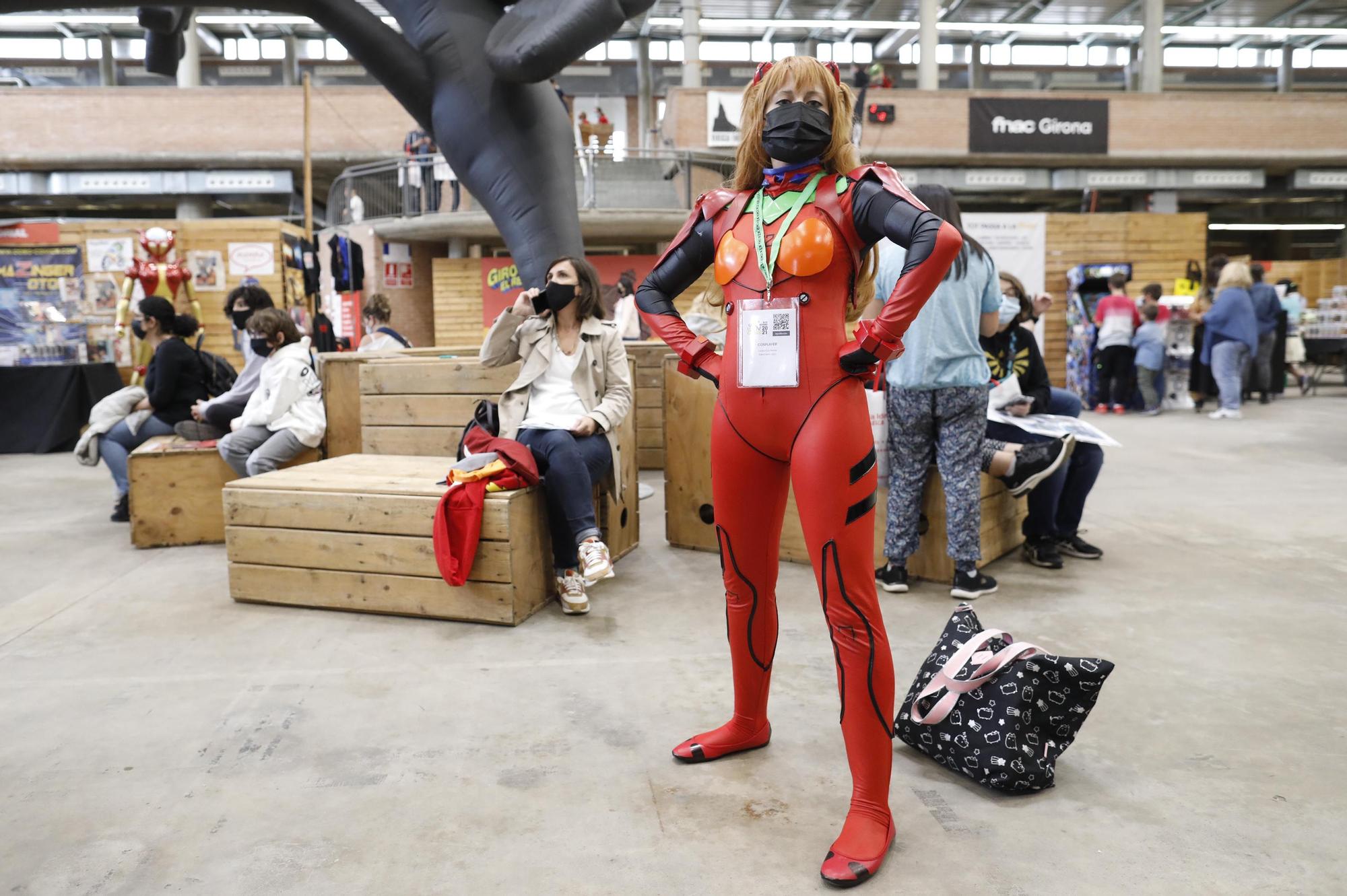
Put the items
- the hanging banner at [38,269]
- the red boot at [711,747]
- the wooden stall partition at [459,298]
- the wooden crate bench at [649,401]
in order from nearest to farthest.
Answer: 1. the red boot at [711,747]
2. the wooden crate bench at [649,401]
3. the hanging banner at [38,269]
4. the wooden stall partition at [459,298]

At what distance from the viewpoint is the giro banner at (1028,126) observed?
56.7ft

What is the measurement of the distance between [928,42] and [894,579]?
19219 millimetres

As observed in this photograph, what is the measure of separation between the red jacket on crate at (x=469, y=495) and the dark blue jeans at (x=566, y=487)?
0.27ft

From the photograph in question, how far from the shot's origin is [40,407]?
915 centimetres

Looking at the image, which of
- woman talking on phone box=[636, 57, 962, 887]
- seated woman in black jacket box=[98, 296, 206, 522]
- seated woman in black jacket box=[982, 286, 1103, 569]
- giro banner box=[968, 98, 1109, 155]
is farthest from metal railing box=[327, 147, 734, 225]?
woman talking on phone box=[636, 57, 962, 887]

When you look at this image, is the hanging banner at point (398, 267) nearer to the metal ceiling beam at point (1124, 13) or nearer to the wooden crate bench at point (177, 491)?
the wooden crate bench at point (177, 491)

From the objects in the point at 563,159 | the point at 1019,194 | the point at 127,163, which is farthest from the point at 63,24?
the point at 563,159

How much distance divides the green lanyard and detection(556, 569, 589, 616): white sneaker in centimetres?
196

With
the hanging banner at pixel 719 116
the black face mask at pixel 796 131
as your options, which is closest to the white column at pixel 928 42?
the hanging banner at pixel 719 116

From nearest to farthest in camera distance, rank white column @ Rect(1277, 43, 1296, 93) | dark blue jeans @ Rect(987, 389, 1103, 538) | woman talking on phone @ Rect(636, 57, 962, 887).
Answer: woman talking on phone @ Rect(636, 57, 962, 887), dark blue jeans @ Rect(987, 389, 1103, 538), white column @ Rect(1277, 43, 1296, 93)

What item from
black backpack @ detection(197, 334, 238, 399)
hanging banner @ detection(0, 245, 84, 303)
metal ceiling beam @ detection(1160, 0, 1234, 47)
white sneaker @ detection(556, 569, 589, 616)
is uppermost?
metal ceiling beam @ detection(1160, 0, 1234, 47)

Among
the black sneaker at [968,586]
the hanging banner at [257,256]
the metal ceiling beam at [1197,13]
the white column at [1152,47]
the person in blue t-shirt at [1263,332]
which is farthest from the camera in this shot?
the metal ceiling beam at [1197,13]

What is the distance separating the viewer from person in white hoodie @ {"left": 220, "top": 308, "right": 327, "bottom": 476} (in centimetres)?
493

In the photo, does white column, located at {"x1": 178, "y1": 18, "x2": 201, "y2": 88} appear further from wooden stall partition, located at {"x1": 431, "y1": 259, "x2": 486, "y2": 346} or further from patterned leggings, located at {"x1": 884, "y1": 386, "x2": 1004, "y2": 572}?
patterned leggings, located at {"x1": 884, "y1": 386, "x2": 1004, "y2": 572}
